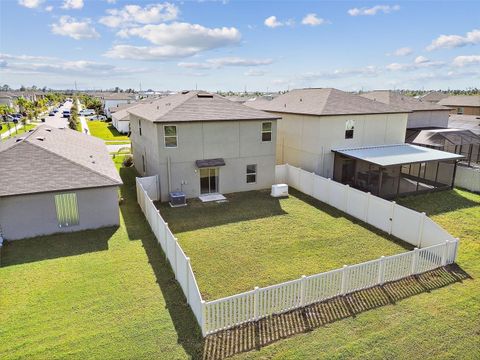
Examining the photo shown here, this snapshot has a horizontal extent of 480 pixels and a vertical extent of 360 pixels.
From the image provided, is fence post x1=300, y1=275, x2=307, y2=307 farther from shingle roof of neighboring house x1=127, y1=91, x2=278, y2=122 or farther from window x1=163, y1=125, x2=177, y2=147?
shingle roof of neighboring house x1=127, y1=91, x2=278, y2=122

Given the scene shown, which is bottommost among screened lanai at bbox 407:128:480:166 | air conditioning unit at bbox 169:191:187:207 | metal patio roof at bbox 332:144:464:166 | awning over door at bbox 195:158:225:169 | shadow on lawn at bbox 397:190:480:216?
shadow on lawn at bbox 397:190:480:216

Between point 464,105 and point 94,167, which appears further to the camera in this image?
point 464,105

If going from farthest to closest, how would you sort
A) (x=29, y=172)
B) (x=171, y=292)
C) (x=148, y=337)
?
(x=29, y=172) < (x=171, y=292) < (x=148, y=337)

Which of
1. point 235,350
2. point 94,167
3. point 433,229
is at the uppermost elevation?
point 94,167

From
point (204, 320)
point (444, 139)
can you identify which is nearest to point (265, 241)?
point (204, 320)

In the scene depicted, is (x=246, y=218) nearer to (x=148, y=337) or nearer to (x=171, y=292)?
(x=171, y=292)

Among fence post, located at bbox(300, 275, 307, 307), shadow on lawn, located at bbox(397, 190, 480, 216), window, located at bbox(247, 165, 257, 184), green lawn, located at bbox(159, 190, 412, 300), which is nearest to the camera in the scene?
fence post, located at bbox(300, 275, 307, 307)

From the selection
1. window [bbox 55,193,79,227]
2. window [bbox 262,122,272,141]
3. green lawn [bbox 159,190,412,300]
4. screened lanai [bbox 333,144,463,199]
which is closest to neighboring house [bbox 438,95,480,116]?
screened lanai [bbox 333,144,463,199]

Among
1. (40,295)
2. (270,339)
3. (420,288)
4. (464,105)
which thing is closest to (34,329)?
(40,295)

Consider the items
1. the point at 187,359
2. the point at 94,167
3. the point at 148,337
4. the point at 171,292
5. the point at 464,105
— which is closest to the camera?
the point at 187,359
